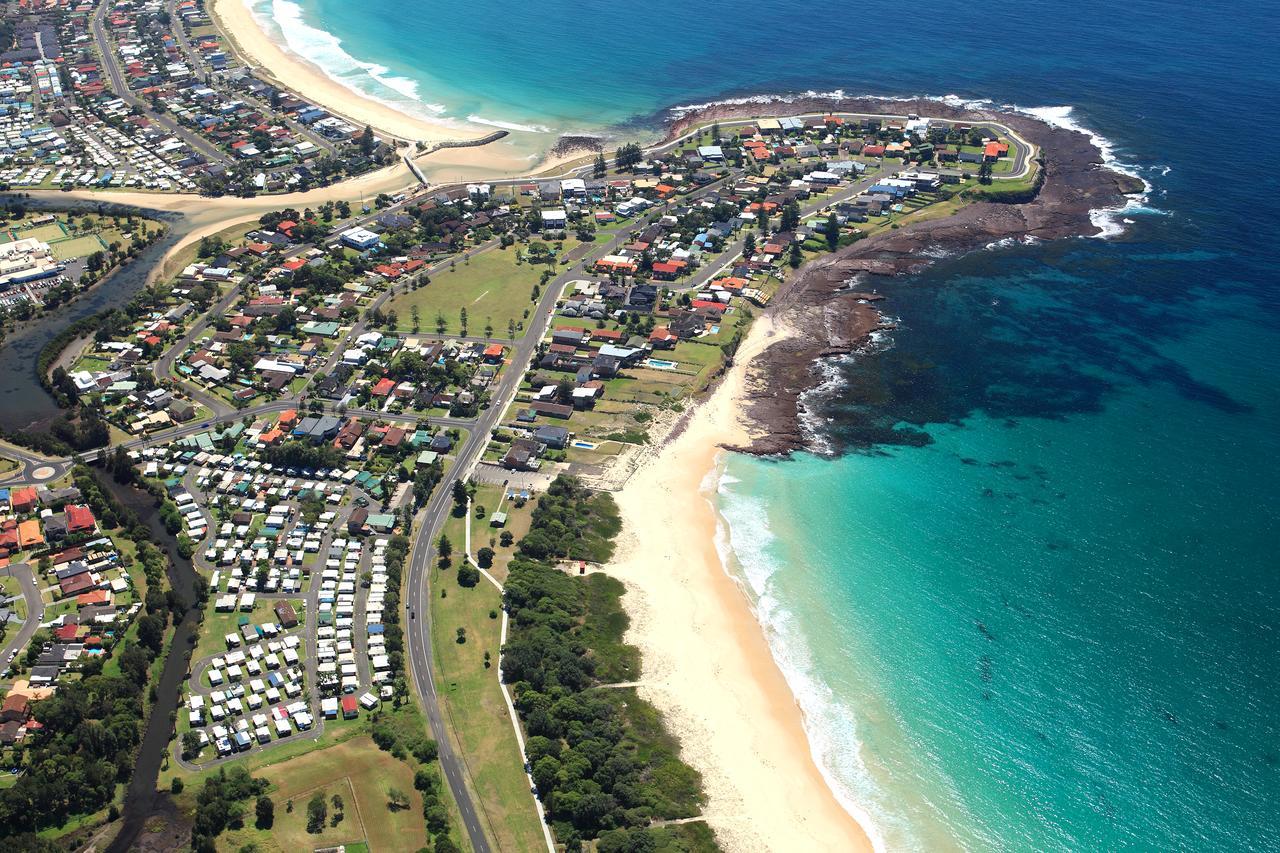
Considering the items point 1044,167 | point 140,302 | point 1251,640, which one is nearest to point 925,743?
point 1251,640

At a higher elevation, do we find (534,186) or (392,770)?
(534,186)

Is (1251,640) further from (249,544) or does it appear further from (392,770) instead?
(249,544)

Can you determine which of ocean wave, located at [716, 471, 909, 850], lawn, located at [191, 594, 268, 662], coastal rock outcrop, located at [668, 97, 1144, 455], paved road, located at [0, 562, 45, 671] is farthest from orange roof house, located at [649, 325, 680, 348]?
paved road, located at [0, 562, 45, 671]

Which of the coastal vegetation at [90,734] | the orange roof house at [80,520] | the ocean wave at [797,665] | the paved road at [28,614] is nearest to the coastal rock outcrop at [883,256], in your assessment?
the ocean wave at [797,665]

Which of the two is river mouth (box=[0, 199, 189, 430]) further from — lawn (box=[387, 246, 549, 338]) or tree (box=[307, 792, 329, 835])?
tree (box=[307, 792, 329, 835])

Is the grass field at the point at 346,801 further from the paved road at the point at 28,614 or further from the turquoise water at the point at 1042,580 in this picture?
the turquoise water at the point at 1042,580
